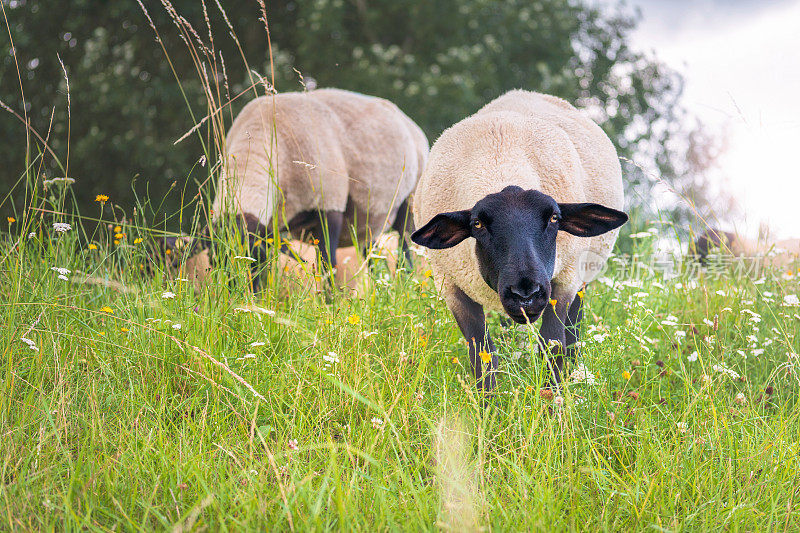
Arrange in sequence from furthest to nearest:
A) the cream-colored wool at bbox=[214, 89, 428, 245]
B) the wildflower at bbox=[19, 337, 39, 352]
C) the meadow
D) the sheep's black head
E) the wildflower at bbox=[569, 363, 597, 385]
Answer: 1. the cream-colored wool at bbox=[214, 89, 428, 245]
2. the sheep's black head
3. the wildflower at bbox=[569, 363, 597, 385]
4. the wildflower at bbox=[19, 337, 39, 352]
5. the meadow

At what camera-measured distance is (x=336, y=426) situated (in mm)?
2873

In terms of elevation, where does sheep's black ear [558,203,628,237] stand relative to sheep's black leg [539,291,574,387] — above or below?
above

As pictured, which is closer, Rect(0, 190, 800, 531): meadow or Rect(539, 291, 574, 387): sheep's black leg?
Rect(0, 190, 800, 531): meadow

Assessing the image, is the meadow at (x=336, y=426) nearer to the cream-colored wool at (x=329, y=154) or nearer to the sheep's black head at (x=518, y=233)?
the sheep's black head at (x=518, y=233)

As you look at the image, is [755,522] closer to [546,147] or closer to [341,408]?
[341,408]

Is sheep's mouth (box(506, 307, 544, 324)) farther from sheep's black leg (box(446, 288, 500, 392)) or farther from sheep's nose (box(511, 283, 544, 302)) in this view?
sheep's black leg (box(446, 288, 500, 392))

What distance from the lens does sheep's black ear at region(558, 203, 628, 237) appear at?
3541 millimetres

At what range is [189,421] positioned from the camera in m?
2.78

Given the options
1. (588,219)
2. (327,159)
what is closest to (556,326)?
(588,219)

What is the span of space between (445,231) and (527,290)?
0.65 m

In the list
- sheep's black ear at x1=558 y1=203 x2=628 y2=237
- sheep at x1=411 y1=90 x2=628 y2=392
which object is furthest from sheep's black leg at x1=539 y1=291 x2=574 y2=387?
sheep's black ear at x1=558 y1=203 x2=628 y2=237

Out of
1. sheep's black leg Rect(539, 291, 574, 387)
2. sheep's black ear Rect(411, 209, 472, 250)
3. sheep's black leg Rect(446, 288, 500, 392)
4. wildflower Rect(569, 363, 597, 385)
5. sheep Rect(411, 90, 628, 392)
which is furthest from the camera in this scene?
sheep's black leg Rect(539, 291, 574, 387)

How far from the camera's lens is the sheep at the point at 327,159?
20.2 ft

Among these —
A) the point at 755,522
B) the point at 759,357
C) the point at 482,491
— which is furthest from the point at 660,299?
the point at 482,491
